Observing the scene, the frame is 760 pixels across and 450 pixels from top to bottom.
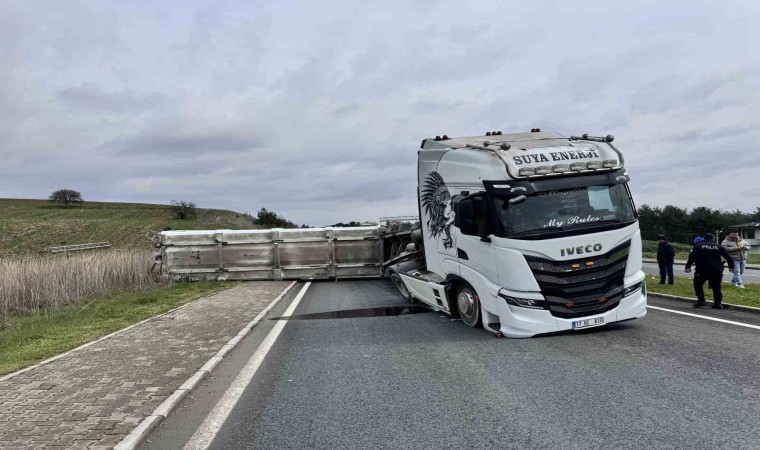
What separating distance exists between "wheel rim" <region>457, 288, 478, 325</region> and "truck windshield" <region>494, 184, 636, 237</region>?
1.54 meters

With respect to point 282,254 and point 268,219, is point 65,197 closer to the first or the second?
point 268,219

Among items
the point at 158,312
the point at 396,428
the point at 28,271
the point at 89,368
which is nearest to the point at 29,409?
the point at 89,368

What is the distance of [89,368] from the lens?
23.3 feet

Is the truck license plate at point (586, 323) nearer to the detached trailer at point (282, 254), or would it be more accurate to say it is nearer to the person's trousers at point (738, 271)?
the person's trousers at point (738, 271)

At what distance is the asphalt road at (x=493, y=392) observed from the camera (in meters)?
4.48

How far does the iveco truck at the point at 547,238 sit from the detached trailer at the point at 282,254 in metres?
13.6

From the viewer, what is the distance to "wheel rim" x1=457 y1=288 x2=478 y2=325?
932 centimetres

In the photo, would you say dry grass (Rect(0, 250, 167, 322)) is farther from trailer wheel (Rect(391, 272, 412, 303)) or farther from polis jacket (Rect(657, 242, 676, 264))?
polis jacket (Rect(657, 242, 676, 264))

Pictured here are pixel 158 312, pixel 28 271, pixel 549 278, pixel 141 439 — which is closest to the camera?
pixel 141 439

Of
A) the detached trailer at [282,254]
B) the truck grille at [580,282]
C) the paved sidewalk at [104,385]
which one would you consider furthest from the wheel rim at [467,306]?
the detached trailer at [282,254]

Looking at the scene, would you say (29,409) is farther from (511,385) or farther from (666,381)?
(666,381)

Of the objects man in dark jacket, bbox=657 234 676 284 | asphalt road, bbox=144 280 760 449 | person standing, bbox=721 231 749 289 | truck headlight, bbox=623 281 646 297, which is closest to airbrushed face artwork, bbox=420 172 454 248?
asphalt road, bbox=144 280 760 449

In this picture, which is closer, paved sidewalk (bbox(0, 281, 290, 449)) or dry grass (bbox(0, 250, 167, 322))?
paved sidewalk (bbox(0, 281, 290, 449))

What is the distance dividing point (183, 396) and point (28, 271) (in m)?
13.9
